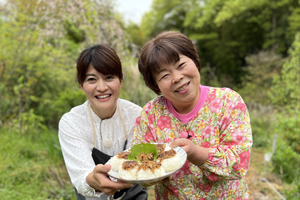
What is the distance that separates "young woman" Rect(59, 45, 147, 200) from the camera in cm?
197

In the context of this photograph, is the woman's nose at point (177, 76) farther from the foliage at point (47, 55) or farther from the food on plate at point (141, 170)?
the foliage at point (47, 55)

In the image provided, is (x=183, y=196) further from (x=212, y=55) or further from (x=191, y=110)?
(x=212, y=55)

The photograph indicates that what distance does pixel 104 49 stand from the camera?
2.09 m

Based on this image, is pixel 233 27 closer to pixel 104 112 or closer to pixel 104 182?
pixel 104 112

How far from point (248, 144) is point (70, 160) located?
1.28 m

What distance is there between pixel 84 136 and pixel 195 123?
91cm

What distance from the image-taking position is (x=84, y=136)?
2184mm

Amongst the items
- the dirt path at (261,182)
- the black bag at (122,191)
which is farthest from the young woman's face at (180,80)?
the dirt path at (261,182)

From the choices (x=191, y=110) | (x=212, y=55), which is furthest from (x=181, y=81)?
(x=212, y=55)

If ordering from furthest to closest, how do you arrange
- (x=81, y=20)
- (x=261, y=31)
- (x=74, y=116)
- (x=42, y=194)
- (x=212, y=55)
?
1. (x=212, y=55)
2. (x=261, y=31)
3. (x=81, y=20)
4. (x=42, y=194)
5. (x=74, y=116)

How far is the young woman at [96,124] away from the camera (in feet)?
6.45

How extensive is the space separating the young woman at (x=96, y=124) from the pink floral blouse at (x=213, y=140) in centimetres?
36

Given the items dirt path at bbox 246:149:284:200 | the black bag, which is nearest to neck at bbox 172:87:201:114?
the black bag

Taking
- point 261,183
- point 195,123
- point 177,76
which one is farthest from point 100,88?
point 261,183
